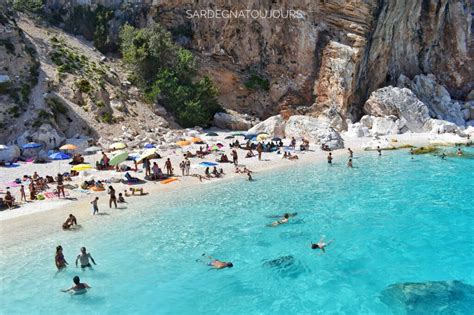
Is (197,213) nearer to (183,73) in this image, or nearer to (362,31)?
(183,73)

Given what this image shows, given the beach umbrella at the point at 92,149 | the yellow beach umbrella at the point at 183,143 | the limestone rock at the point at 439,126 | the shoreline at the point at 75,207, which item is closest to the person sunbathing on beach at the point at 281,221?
the shoreline at the point at 75,207

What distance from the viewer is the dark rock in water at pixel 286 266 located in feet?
44.5

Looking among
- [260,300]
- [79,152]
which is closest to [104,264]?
[260,300]

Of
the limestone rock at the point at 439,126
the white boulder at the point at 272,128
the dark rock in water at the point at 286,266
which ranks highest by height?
the white boulder at the point at 272,128

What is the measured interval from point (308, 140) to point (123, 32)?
2497 cm

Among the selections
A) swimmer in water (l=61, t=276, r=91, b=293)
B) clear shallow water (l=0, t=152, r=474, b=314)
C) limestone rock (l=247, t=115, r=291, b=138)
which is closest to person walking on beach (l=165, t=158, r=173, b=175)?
clear shallow water (l=0, t=152, r=474, b=314)

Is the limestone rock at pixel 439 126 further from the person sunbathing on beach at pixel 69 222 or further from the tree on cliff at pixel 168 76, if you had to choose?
the person sunbathing on beach at pixel 69 222

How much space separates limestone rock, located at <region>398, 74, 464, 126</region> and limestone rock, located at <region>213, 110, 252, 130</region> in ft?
70.3

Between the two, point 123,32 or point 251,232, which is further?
point 123,32

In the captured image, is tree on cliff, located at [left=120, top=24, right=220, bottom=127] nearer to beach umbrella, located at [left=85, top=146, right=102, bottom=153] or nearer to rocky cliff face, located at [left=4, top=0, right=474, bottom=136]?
rocky cliff face, located at [left=4, top=0, right=474, bottom=136]

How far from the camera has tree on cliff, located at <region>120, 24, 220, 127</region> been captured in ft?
144

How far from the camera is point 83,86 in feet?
130

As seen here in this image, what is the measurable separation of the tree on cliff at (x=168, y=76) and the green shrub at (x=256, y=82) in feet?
19.7

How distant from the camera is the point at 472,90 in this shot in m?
55.3
